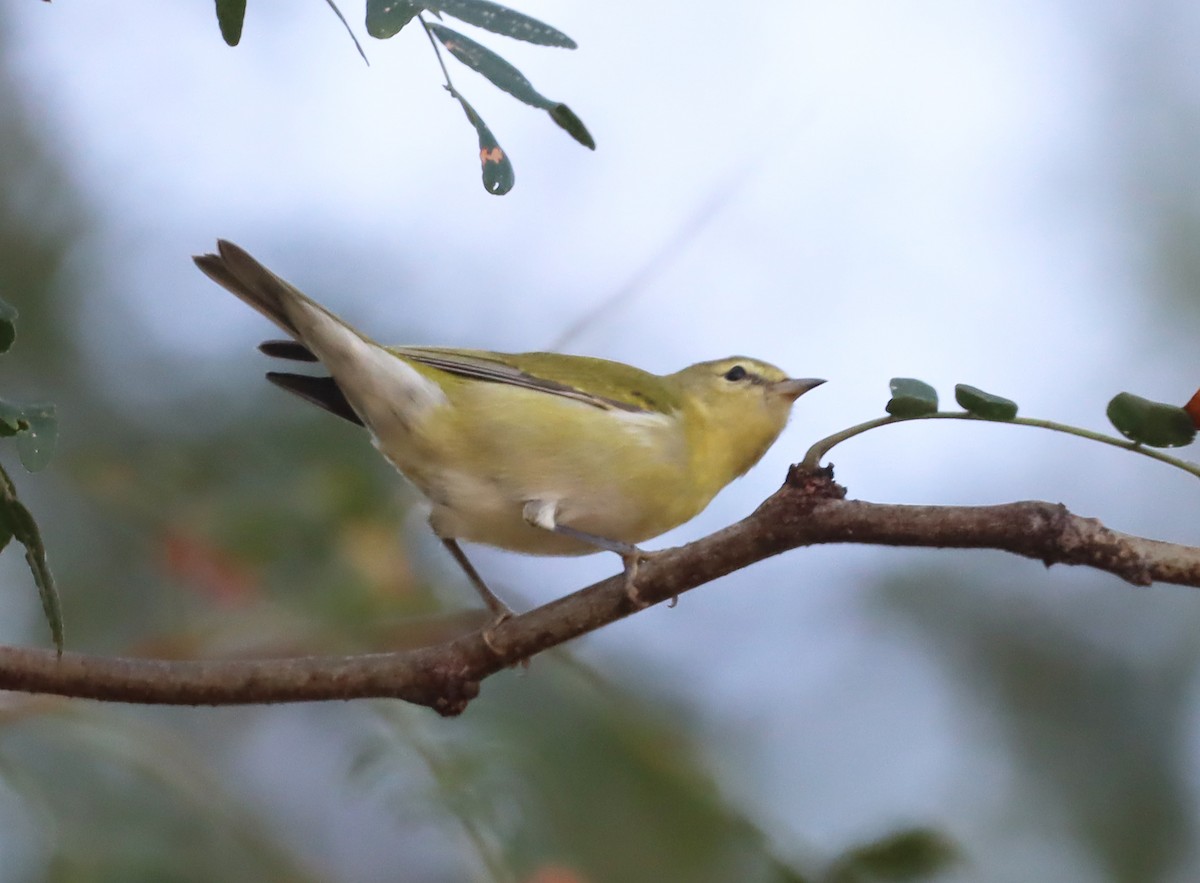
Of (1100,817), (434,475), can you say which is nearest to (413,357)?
(434,475)

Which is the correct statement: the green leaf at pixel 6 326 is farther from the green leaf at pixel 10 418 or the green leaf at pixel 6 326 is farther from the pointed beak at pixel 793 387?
the pointed beak at pixel 793 387

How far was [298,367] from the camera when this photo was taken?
243 inches

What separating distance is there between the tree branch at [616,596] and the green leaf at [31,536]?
0.21m

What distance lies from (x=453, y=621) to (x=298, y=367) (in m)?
2.71

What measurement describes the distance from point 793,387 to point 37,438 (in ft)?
9.23

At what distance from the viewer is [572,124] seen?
1882 mm

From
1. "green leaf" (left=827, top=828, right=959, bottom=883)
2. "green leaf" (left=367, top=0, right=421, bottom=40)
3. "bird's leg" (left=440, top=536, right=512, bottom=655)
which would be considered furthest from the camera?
"bird's leg" (left=440, top=536, right=512, bottom=655)

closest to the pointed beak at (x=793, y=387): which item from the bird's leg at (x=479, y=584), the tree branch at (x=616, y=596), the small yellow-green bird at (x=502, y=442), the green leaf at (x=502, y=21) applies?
the small yellow-green bird at (x=502, y=442)

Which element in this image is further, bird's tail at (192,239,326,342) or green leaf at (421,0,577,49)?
bird's tail at (192,239,326,342)

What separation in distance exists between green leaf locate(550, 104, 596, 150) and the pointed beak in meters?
2.53

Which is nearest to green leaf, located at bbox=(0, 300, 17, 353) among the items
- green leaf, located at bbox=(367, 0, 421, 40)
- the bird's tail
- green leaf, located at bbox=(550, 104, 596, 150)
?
green leaf, located at bbox=(367, 0, 421, 40)

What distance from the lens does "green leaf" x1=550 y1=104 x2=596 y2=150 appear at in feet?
6.15

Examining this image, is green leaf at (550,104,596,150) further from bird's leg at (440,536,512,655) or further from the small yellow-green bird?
the small yellow-green bird

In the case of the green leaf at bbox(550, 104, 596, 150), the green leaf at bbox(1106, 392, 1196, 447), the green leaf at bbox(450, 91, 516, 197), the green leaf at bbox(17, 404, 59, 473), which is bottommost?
the green leaf at bbox(17, 404, 59, 473)
